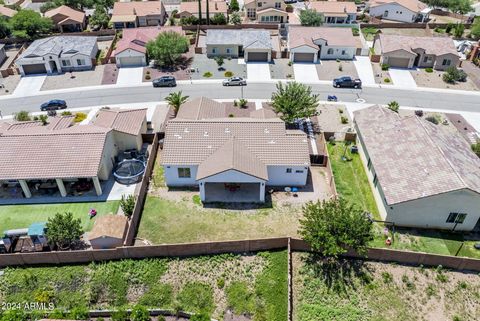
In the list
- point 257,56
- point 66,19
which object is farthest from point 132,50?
point 66,19

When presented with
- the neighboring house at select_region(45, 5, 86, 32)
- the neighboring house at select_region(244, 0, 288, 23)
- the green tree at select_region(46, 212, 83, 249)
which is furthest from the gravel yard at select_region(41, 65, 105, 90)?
the neighboring house at select_region(244, 0, 288, 23)

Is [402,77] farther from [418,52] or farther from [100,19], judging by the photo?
[100,19]

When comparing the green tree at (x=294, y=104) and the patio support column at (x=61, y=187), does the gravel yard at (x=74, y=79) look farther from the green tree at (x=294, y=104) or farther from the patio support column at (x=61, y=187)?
Result: the green tree at (x=294, y=104)

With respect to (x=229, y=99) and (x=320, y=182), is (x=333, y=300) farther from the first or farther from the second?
(x=229, y=99)

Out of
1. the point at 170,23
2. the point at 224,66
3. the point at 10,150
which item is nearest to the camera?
the point at 10,150

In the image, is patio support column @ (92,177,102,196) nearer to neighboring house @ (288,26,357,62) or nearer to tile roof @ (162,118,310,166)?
tile roof @ (162,118,310,166)

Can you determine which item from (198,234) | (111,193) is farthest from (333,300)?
(111,193)

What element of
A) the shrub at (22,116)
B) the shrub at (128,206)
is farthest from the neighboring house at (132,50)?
the shrub at (128,206)
